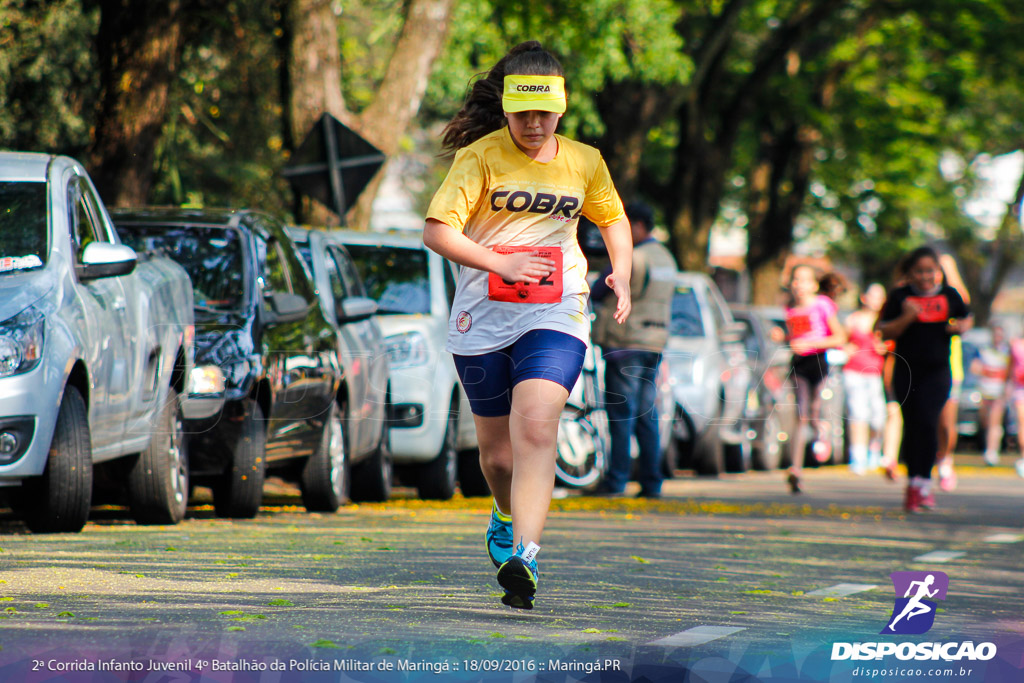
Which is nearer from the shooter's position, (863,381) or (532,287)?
(532,287)

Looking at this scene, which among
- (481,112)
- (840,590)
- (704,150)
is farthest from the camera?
(704,150)

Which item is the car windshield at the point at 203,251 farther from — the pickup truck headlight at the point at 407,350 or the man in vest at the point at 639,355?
the man in vest at the point at 639,355

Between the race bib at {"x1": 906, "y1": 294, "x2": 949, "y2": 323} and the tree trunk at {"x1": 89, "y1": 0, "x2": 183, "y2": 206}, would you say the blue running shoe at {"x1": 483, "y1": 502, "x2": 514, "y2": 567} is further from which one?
the tree trunk at {"x1": 89, "y1": 0, "x2": 183, "y2": 206}

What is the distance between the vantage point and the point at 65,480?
26.1 feet

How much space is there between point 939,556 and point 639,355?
4.06 metres

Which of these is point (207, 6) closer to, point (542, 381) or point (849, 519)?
point (849, 519)

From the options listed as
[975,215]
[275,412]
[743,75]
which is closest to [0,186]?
[275,412]

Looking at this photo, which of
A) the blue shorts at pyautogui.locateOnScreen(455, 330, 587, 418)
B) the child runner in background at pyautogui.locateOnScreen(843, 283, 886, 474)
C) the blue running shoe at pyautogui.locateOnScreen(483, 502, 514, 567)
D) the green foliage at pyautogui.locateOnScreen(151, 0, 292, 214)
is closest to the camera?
the blue shorts at pyautogui.locateOnScreen(455, 330, 587, 418)

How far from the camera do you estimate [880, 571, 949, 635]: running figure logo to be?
5926 mm

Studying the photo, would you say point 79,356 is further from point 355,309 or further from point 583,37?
point 583,37

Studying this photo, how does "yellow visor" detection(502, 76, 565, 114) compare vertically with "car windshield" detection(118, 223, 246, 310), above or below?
above

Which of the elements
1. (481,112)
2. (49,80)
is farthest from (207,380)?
(49,80)

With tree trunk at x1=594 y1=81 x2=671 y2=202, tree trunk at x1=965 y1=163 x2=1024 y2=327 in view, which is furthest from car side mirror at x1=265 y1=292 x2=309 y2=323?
tree trunk at x1=965 y1=163 x2=1024 y2=327

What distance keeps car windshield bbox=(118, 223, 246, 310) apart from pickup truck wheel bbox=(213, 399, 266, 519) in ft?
2.76
